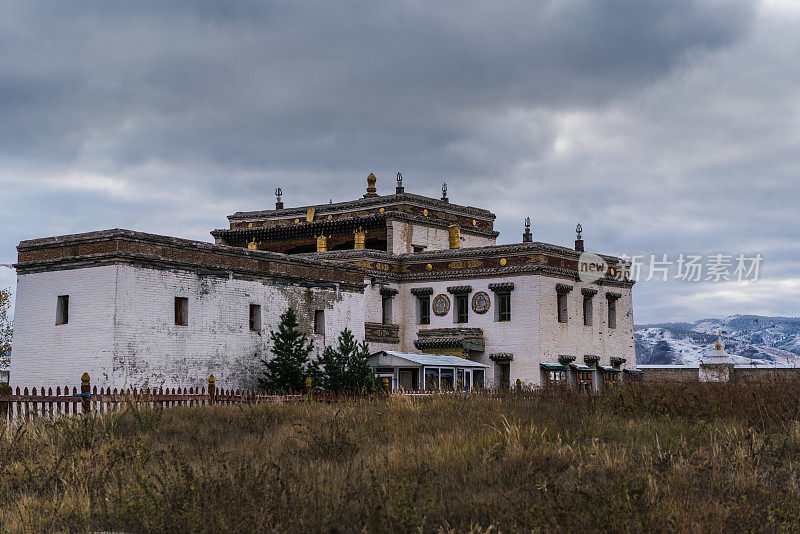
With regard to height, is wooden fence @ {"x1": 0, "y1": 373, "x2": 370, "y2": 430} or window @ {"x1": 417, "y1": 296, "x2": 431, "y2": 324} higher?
window @ {"x1": 417, "y1": 296, "x2": 431, "y2": 324}

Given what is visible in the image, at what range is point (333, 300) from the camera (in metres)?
32.8

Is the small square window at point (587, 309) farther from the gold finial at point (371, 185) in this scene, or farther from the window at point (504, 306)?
the gold finial at point (371, 185)

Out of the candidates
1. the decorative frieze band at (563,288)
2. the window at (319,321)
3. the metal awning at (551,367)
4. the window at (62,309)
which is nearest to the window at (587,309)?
the decorative frieze band at (563,288)

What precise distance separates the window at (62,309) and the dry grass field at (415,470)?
11.8 meters

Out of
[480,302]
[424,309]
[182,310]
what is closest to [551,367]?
[480,302]

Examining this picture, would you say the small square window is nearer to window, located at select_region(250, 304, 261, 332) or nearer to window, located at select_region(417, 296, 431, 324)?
window, located at select_region(417, 296, 431, 324)

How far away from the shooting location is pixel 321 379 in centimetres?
2961

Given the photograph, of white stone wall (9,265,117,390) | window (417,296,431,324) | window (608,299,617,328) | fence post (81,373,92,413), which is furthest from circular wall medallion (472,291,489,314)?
fence post (81,373,92,413)

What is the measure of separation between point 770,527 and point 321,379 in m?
22.1

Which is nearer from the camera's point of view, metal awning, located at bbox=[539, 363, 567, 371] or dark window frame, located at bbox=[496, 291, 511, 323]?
metal awning, located at bbox=[539, 363, 567, 371]

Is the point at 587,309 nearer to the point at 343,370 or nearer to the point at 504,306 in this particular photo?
the point at 504,306

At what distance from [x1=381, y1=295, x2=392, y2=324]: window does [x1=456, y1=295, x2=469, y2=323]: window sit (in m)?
3.72

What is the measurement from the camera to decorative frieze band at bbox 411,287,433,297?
152ft

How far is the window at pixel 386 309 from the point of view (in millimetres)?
46562
